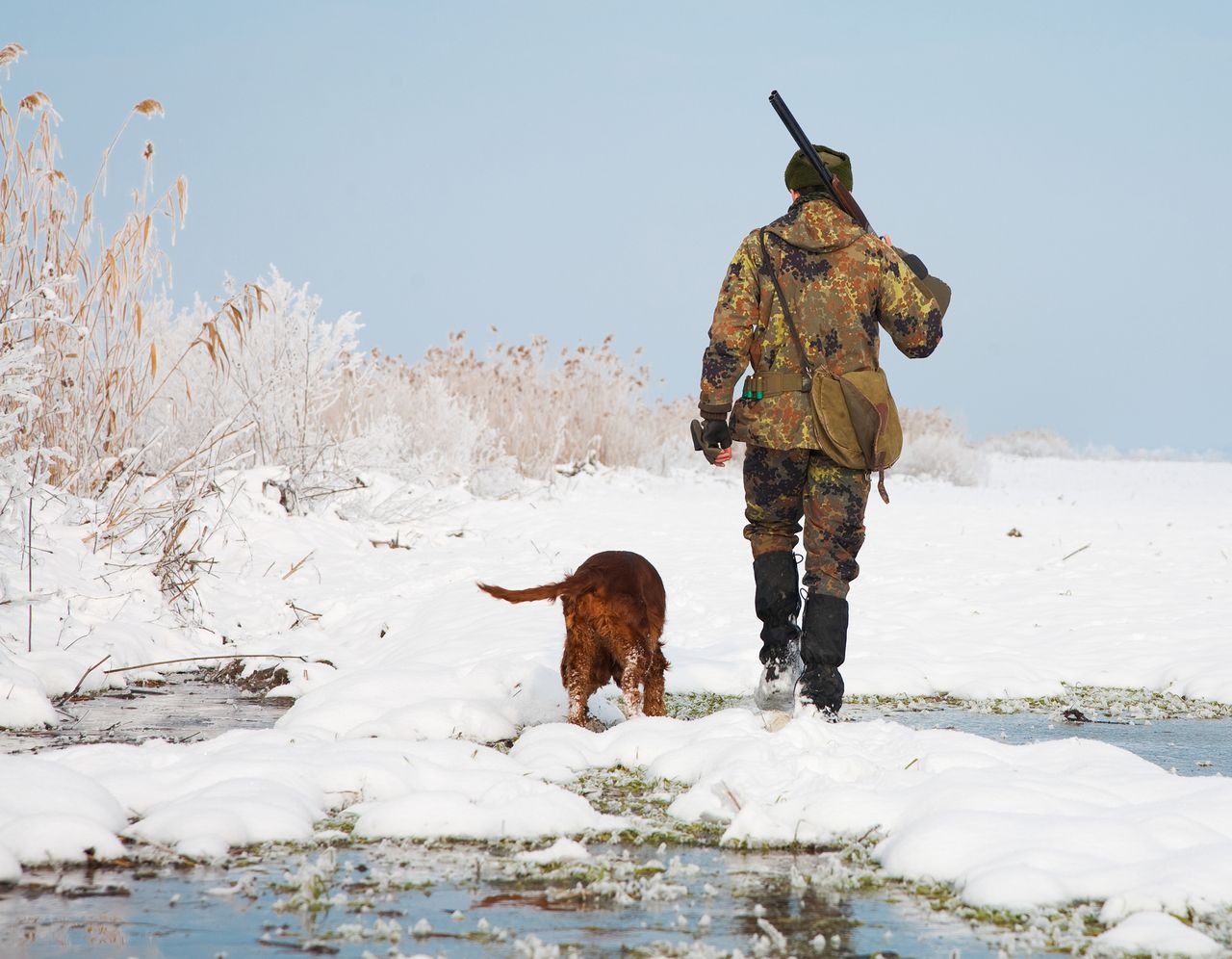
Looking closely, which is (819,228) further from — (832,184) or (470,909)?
(470,909)

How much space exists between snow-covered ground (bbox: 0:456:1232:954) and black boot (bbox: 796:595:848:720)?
210 millimetres

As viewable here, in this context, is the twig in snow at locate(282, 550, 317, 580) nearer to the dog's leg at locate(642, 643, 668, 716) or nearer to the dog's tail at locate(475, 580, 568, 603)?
the dog's tail at locate(475, 580, 568, 603)

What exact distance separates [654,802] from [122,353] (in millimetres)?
6069

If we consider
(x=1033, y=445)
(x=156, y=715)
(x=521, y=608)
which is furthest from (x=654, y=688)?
(x=1033, y=445)

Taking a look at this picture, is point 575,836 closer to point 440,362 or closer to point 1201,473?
point 440,362

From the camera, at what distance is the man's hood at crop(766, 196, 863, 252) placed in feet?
17.0

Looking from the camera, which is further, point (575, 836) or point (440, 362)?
point (440, 362)

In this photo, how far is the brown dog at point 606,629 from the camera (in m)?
5.34

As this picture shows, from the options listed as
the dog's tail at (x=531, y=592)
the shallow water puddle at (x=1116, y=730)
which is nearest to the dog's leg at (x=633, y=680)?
the dog's tail at (x=531, y=592)

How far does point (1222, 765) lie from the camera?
5000 millimetres

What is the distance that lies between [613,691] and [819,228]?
2601 mm

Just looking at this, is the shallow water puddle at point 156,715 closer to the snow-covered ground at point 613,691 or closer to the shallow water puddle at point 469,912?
the snow-covered ground at point 613,691

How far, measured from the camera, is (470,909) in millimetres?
2910

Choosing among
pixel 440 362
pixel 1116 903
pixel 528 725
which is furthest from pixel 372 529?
pixel 440 362
